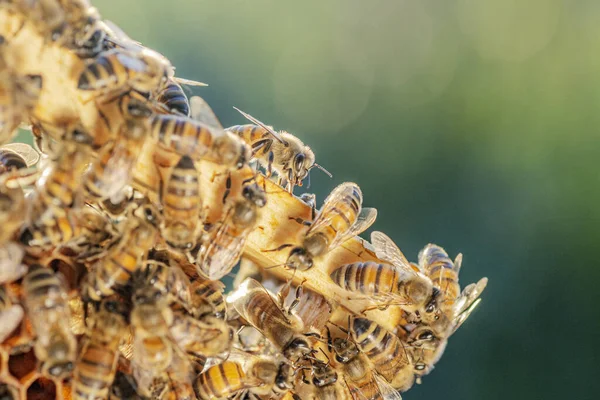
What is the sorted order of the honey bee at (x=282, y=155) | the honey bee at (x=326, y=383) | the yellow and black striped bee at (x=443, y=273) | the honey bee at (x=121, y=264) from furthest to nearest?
the honey bee at (x=282, y=155) < the yellow and black striped bee at (x=443, y=273) < the honey bee at (x=326, y=383) < the honey bee at (x=121, y=264)

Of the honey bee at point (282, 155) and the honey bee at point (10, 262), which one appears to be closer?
the honey bee at point (10, 262)

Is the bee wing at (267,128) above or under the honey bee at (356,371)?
above

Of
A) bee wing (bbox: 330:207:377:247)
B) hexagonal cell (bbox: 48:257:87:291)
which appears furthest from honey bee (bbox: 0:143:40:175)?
bee wing (bbox: 330:207:377:247)

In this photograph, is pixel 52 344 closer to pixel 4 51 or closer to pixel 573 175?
pixel 4 51

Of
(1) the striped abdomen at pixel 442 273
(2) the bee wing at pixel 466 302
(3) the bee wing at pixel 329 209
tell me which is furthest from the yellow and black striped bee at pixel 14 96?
(2) the bee wing at pixel 466 302

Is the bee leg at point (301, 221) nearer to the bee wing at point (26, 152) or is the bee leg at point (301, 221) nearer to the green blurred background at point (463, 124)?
the bee wing at point (26, 152)

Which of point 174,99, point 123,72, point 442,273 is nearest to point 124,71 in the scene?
point 123,72
